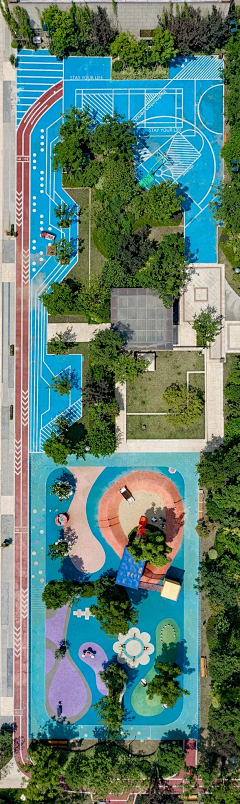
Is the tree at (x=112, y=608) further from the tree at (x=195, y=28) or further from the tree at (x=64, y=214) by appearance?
the tree at (x=195, y=28)

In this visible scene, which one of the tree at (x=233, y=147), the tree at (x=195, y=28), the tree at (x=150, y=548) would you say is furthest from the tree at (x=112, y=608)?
the tree at (x=195, y=28)

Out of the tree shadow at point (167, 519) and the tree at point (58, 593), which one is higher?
the tree shadow at point (167, 519)

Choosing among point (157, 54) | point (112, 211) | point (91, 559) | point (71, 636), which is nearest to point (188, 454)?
point (91, 559)

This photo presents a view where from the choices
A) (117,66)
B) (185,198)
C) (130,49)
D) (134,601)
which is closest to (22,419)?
(134,601)

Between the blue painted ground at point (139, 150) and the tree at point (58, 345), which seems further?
the blue painted ground at point (139, 150)

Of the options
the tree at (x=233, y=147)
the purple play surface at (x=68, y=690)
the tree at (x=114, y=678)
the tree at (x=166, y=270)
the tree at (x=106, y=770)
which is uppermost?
the tree at (x=233, y=147)

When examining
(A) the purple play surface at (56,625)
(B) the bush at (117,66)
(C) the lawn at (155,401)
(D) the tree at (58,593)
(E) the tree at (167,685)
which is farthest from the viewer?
(C) the lawn at (155,401)

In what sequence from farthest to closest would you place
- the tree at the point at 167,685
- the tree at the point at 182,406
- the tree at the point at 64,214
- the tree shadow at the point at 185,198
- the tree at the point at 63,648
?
the tree shadow at the point at 185,198
the tree at the point at 64,214
the tree at the point at 63,648
the tree at the point at 182,406
the tree at the point at 167,685
